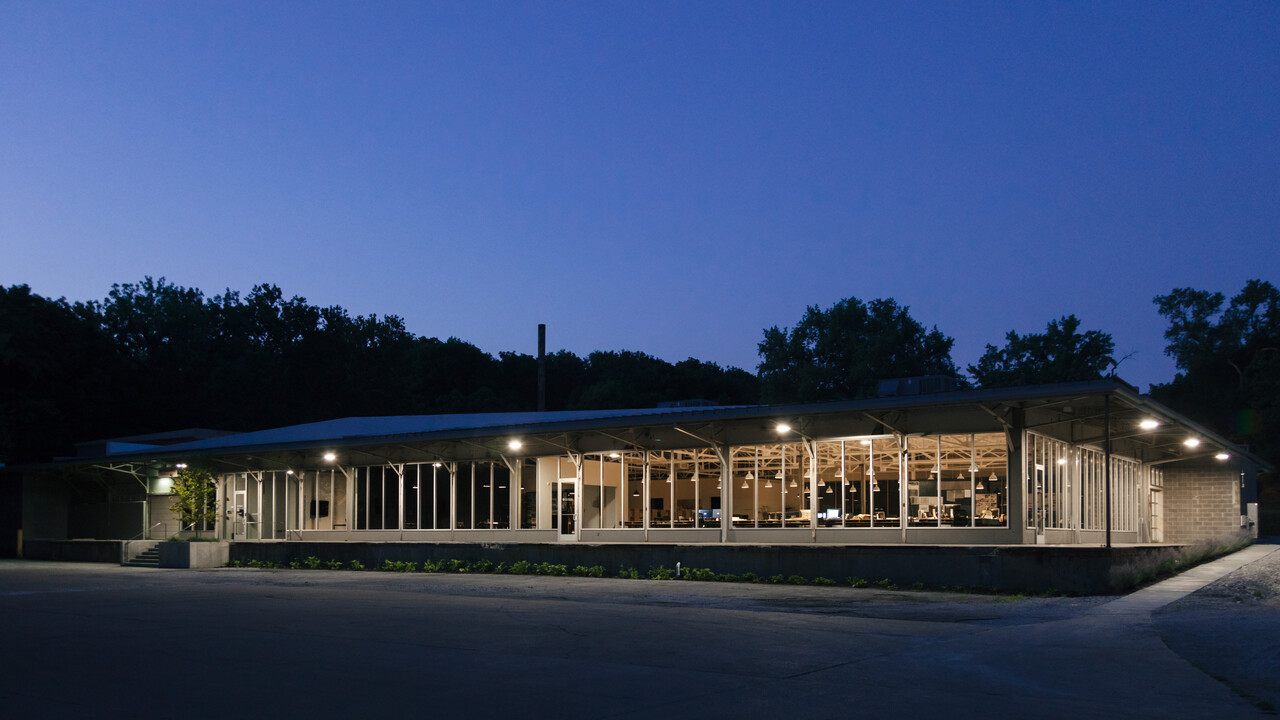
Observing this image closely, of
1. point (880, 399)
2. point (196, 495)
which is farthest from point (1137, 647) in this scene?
point (196, 495)

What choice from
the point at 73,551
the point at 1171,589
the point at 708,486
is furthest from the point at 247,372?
the point at 1171,589

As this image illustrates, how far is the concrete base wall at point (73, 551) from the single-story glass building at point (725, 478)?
2682 millimetres

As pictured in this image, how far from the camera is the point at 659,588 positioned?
2006cm

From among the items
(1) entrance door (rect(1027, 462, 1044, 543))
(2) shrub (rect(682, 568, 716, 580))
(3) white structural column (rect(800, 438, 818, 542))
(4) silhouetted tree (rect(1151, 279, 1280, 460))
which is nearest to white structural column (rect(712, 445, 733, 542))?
(3) white structural column (rect(800, 438, 818, 542))

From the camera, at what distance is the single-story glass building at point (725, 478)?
21938mm

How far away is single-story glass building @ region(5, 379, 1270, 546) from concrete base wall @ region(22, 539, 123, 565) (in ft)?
8.80

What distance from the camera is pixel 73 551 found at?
116 ft

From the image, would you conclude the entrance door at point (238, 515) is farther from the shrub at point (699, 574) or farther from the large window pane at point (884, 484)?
the large window pane at point (884, 484)

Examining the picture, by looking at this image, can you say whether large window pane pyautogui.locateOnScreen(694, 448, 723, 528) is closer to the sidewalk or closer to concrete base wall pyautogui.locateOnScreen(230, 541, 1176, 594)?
concrete base wall pyautogui.locateOnScreen(230, 541, 1176, 594)

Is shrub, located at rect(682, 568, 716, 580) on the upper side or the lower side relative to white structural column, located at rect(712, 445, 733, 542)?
lower

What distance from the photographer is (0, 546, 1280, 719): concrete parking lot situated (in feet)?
25.3

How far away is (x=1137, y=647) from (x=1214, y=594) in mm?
7030

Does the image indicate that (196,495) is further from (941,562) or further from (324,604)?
(941,562)

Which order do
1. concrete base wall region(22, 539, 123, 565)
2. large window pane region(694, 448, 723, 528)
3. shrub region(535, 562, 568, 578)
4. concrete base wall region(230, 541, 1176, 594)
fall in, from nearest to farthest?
1. concrete base wall region(230, 541, 1176, 594)
2. shrub region(535, 562, 568, 578)
3. large window pane region(694, 448, 723, 528)
4. concrete base wall region(22, 539, 123, 565)
